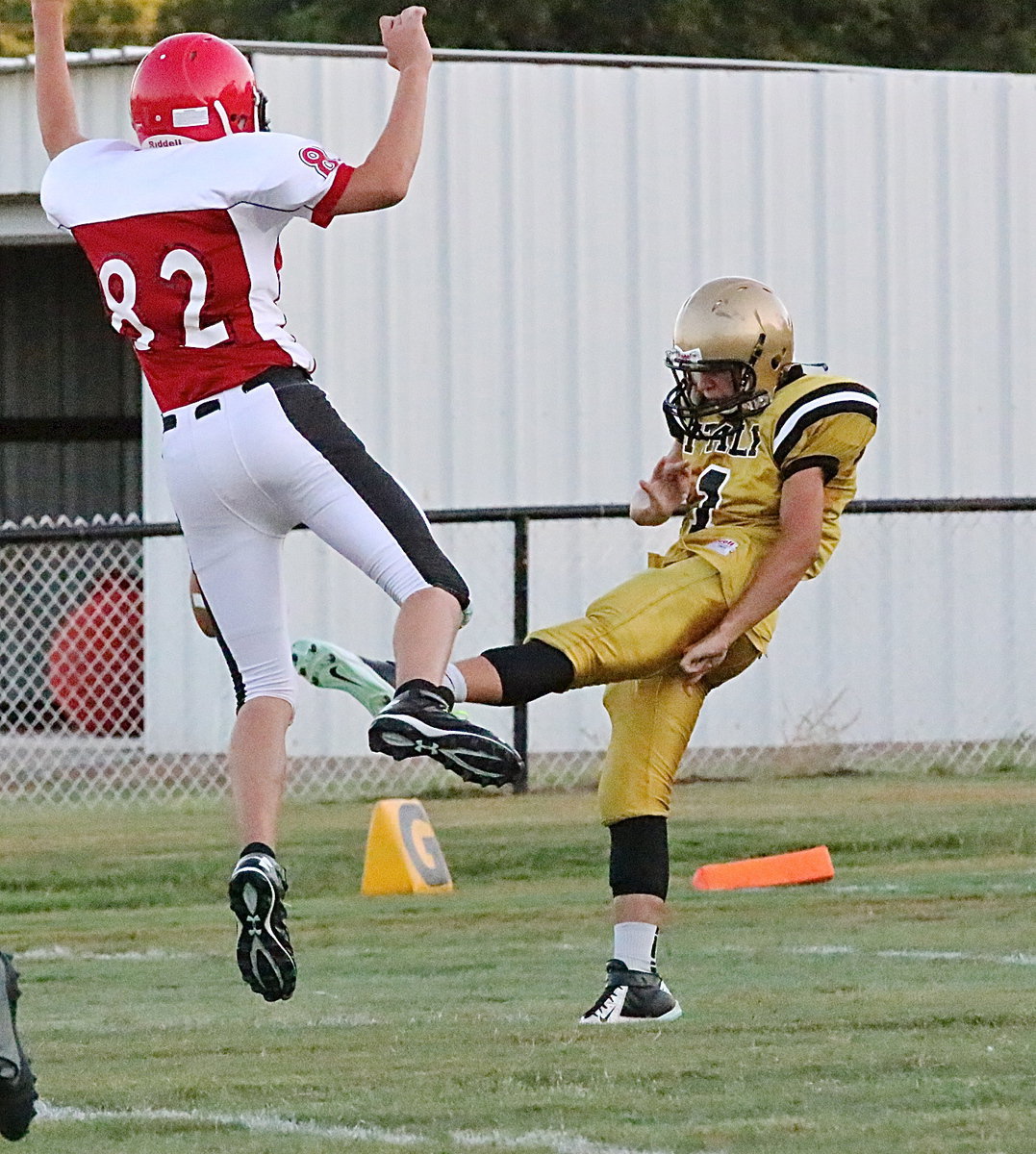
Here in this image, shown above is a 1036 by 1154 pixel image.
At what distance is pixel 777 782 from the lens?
13.2m

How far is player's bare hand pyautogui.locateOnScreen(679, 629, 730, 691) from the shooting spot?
616 cm

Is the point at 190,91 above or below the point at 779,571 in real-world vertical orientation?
above

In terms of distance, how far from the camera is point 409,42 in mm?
5602

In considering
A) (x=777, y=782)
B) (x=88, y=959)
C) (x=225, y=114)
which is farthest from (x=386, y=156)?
(x=777, y=782)

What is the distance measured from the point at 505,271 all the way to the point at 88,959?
8.36m

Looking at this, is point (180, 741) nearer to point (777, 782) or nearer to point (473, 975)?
point (777, 782)

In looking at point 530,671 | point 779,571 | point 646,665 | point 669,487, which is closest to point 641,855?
point 646,665

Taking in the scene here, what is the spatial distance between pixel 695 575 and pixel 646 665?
28 centimetres

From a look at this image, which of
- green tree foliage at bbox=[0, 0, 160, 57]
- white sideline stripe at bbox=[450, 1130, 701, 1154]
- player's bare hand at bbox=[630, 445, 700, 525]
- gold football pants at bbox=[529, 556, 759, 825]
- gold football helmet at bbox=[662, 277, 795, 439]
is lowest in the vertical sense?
white sideline stripe at bbox=[450, 1130, 701, 1154]

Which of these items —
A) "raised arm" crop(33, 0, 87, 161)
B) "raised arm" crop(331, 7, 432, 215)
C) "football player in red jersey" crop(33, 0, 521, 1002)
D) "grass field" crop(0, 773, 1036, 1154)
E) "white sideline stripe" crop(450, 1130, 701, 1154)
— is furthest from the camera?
"raised arm" crop(33, 0, 87, 161)

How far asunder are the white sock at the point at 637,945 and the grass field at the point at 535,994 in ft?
0.61

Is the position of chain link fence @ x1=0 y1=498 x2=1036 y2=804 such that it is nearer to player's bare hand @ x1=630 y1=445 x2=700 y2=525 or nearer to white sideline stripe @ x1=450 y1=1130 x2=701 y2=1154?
player's bare hand @ x1=630 y1=445 x2=700 y2=525

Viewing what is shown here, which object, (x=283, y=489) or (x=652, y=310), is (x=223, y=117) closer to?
(x=283, y=489)

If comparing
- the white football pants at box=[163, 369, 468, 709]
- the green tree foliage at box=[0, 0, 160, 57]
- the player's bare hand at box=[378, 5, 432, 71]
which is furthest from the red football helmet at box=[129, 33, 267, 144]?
the green tree foliage at box=[0, 0, 160, 57]
